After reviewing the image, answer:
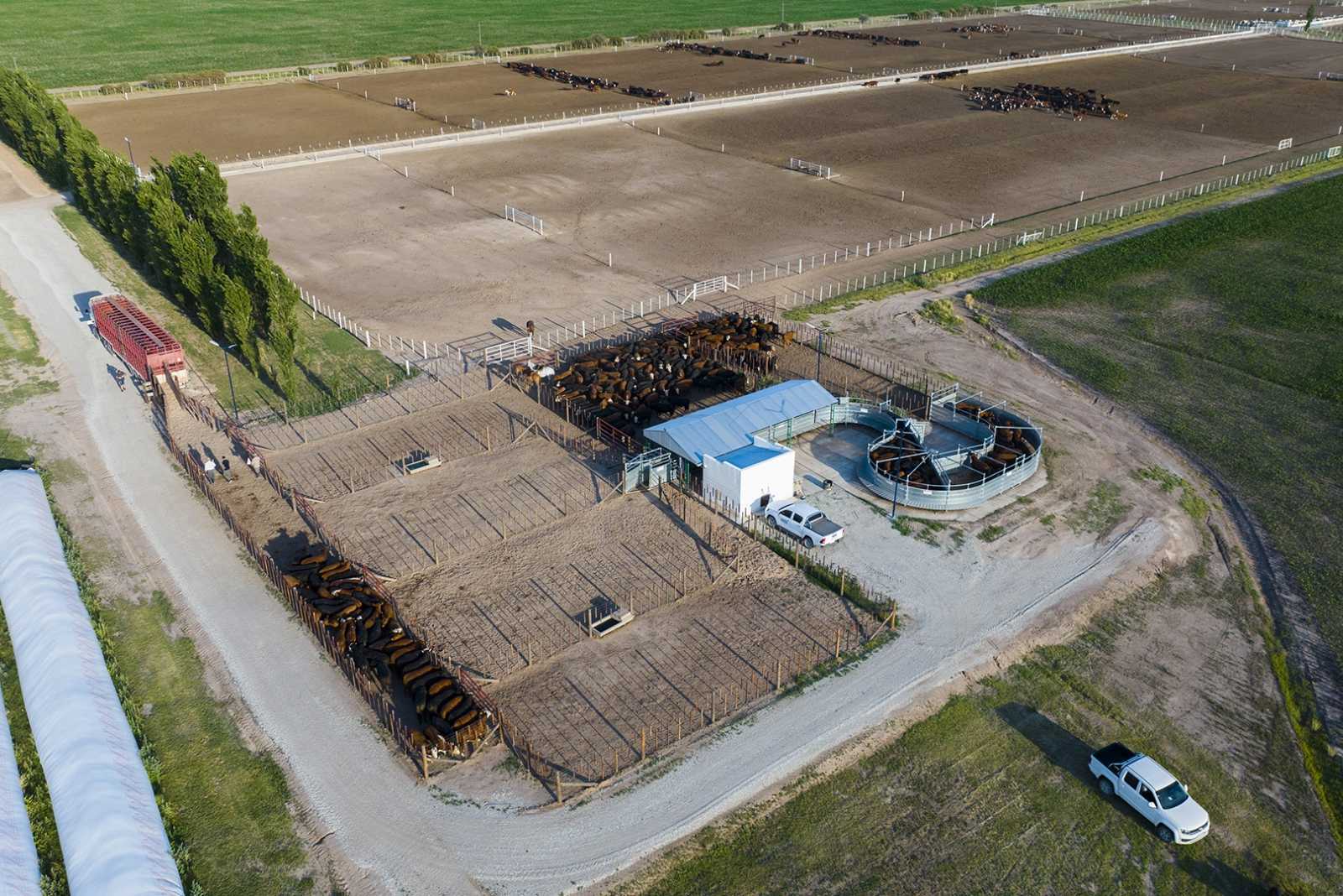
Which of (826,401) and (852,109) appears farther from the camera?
(852,109)

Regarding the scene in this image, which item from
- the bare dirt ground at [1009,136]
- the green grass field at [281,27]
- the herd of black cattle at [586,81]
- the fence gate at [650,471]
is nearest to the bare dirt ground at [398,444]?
the fence gate at [650,471]

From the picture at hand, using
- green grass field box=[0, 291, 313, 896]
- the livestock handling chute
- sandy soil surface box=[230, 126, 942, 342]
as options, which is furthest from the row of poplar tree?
green grass field box=[0, 291, 313, 896]

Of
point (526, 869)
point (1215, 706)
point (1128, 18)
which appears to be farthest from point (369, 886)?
point (1128, 18)


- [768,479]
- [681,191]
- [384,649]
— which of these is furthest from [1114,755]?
[681,191]

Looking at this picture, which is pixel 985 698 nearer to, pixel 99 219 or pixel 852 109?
pixel 99 219

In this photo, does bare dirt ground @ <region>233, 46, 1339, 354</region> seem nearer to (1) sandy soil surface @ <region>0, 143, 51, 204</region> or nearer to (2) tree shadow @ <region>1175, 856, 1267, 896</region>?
(1) sandy soil surface @ <region>0, 143, 51, 204</region>
